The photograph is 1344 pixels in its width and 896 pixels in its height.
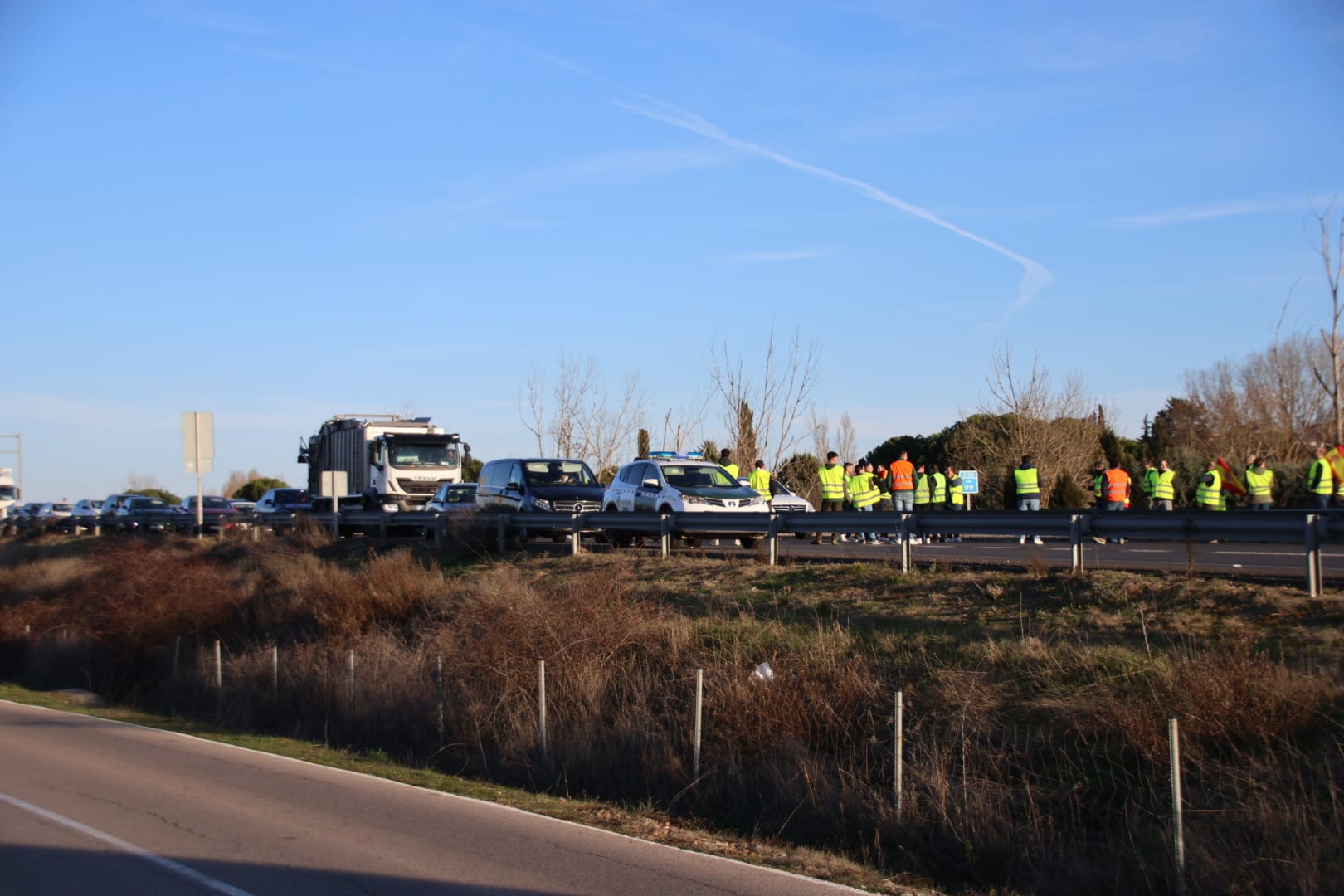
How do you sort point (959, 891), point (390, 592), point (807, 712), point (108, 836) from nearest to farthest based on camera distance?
point (959, 891) → point (108, 836) → point (807, 712) → point (390, 592)

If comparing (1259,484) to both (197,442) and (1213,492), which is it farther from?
(197,442)

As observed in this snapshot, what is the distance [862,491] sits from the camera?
→ 84.3 ft

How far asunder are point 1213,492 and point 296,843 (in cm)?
1870

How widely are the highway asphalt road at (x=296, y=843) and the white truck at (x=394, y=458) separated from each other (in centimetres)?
2089

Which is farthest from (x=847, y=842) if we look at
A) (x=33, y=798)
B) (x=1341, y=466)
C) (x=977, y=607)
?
(x=1341, y=466)

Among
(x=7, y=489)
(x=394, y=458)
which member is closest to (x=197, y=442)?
(x=394, y=458)

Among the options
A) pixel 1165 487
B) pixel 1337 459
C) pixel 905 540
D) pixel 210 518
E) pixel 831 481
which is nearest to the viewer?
pixel 905 540

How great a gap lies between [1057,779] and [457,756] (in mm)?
7587

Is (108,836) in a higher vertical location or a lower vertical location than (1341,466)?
lower

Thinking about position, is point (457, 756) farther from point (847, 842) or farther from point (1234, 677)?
point (1234, 677)

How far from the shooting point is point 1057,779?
956 cm

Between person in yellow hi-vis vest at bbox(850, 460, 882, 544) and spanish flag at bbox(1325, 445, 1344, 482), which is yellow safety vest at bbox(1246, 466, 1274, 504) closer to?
spanish flag at bbox(1325, 445, 1344, 482)

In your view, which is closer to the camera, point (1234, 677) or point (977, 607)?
point (1234, 677)

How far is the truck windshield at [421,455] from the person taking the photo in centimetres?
3422
